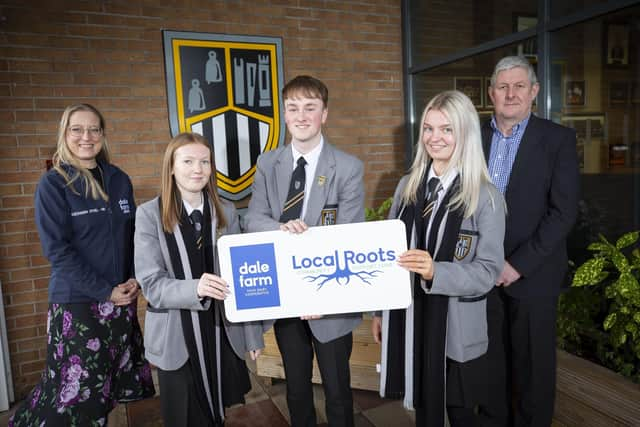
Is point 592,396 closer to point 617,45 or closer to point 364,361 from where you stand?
point 364,361

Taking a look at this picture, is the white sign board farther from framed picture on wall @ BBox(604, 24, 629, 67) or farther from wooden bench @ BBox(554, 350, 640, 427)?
framed picture on wall @ BBox(604, 24, 629, 67)

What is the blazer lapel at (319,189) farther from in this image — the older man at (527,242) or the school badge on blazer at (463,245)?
the older man at (527,242)

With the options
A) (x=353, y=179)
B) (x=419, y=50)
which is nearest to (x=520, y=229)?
(x=353, y=179)

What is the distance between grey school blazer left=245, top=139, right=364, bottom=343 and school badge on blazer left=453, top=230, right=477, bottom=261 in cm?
42

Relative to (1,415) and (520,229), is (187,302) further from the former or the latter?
(1,415)

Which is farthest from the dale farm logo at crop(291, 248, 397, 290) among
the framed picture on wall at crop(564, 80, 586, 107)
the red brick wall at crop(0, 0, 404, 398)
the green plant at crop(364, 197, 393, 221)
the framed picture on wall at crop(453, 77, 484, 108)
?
the framed picture on wall at crop(453, 77, 484, 108)

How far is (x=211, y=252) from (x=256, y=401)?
1397 millimetres

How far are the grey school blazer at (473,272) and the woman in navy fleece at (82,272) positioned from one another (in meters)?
1.44

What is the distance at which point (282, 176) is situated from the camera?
71.1 inches

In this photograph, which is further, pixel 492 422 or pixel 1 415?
pixel 1 415

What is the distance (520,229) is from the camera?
73.3 inches

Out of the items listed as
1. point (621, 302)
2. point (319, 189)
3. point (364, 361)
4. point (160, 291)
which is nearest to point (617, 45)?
point (621, 302)

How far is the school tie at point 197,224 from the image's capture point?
169cm

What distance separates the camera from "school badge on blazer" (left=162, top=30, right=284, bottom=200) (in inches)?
126
